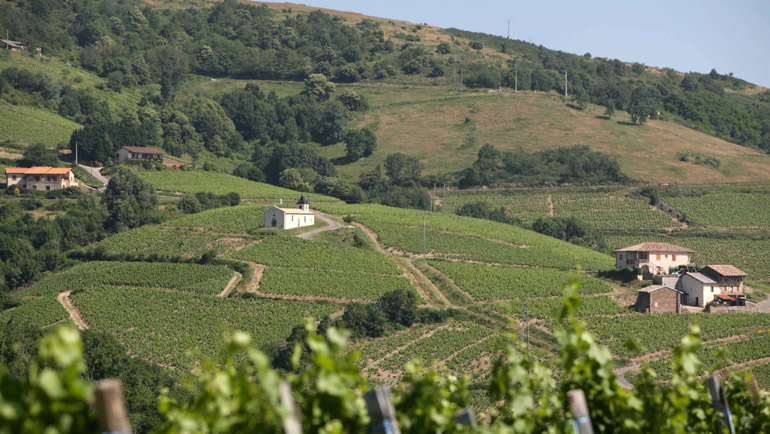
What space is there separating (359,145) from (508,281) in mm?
63261

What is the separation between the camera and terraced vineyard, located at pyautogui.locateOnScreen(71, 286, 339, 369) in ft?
199

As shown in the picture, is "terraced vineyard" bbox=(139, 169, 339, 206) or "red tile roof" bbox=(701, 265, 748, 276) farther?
"terraced vineyard" bbox=(139, 169, 339, 206)

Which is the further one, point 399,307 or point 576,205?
point 576,205

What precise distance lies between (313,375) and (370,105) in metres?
149

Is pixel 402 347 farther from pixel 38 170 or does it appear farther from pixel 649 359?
pixel 38 170

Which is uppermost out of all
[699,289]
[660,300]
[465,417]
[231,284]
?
[465,417]

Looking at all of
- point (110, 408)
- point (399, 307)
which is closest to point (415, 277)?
point (399, 307)

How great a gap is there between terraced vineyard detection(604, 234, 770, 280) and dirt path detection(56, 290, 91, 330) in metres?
53.3

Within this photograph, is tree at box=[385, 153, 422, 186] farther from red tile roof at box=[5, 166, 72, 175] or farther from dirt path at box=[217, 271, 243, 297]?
dirt path at box=[217, 271, 243, 297]

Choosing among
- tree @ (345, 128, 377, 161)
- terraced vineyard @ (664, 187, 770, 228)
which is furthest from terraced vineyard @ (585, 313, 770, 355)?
tree @ (345, 128, 377, 161)

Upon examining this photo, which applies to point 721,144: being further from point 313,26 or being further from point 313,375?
point 313,375

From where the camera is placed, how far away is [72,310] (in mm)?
67562

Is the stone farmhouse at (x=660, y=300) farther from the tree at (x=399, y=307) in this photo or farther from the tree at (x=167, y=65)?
the tree at (x=167, y=65)

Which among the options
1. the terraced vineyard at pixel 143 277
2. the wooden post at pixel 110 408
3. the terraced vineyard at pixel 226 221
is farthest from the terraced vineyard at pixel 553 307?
the wooden post at pixel 110 408
